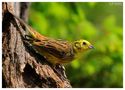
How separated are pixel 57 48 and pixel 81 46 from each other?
264 millimetres

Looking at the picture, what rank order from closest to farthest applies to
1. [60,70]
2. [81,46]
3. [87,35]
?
[81,46] → [60,70] → [87,35]

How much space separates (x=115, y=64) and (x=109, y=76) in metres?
0.45

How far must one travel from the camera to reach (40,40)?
7227 mm

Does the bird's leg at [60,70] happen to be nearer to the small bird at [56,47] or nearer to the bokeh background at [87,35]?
the small bird at [56,47]

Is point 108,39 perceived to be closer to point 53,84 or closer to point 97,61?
point 97,61

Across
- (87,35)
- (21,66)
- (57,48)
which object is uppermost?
(57,48)

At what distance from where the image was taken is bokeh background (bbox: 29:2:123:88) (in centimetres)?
1172

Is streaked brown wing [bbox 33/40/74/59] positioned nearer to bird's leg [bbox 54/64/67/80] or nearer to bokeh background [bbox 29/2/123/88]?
bird's leg [bbox 54/64/67/80]

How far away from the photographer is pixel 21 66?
Answer: 23.8 feet

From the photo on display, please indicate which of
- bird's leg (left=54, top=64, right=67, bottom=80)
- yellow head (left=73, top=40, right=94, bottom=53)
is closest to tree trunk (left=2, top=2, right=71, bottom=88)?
bird's leg (left=54, top=64, right=67, bottom=80)

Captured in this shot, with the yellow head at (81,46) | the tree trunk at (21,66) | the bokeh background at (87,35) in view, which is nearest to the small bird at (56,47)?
the yellow head at (81,46)

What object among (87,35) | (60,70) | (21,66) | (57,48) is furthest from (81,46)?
(87,35)

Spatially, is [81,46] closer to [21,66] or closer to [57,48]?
[57,48]

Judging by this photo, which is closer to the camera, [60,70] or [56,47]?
[56,47]
